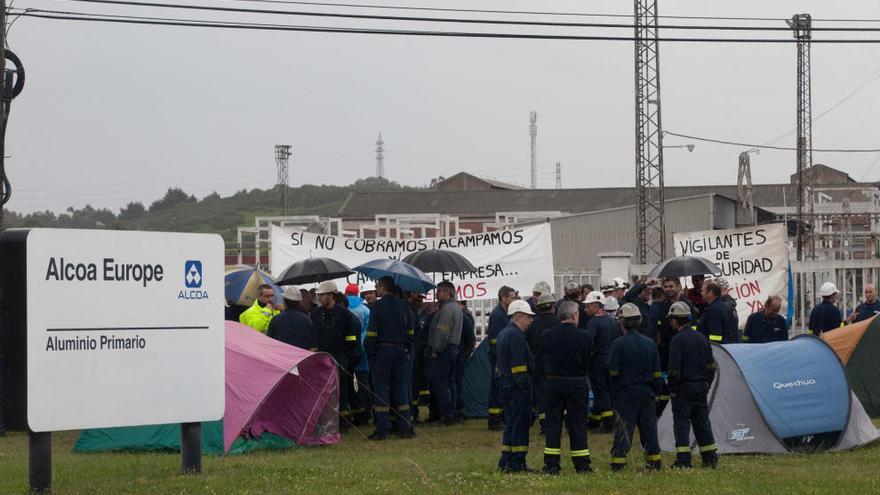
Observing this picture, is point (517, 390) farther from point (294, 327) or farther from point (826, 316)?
point (826, 316)

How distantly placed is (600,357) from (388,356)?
284 cm

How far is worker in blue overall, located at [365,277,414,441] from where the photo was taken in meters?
16.4

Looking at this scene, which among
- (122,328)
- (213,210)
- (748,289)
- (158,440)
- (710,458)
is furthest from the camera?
(213,210)

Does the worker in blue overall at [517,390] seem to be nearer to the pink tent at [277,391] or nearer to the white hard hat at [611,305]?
the pink tent at [277,391]

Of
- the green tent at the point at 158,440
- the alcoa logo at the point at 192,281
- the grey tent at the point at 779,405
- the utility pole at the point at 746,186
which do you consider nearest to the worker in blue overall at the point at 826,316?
the grey tent at the point at 779,405

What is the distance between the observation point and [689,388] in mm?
12844

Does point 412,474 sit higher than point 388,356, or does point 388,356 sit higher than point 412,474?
point 388,356

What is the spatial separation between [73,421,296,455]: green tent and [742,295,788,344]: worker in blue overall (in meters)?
7.37

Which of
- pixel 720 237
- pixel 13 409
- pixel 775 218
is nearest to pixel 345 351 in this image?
pixel 13 409

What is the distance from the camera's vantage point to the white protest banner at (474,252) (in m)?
22.0

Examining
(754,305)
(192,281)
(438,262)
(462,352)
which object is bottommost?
(462,352)

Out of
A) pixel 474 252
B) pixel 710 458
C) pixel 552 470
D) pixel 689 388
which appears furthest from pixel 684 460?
pixel 474 252

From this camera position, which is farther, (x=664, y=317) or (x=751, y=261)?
(x=751, y=261)

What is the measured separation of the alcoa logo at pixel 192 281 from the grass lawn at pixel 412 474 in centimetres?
177
